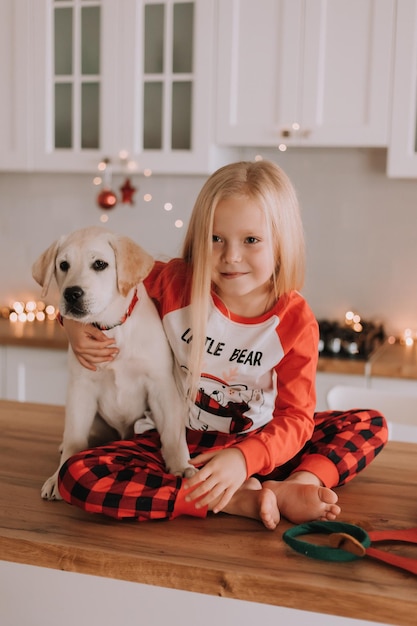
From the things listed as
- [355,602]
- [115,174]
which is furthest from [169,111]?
[355,602]

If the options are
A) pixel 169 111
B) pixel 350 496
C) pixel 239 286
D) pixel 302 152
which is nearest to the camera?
pixel 350 496

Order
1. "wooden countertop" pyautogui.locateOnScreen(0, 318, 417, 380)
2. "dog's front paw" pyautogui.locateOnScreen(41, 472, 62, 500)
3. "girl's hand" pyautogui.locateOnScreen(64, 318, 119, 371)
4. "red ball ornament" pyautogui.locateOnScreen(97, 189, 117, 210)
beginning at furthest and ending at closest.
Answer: "red ball ornament" pyautogui.locateOnScreen(97, 189, 117, 210)
"wooden countertop" pyautogui.locateOnScreen(0, 318, 417, 380)
"girl's hand" pyautogui.locateOnScreen(64, 318, 119, 371)
"dog's front paw" pyautogui.locateOnScreen(41, 472, 62, 500)

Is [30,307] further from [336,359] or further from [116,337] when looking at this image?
[116,337]

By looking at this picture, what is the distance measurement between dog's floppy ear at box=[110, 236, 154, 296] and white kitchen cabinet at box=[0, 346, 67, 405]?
4.41ft

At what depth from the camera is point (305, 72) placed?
2361 millimetres

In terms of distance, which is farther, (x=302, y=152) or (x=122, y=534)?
(x=302, y=152)

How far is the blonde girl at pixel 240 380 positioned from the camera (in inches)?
42.7

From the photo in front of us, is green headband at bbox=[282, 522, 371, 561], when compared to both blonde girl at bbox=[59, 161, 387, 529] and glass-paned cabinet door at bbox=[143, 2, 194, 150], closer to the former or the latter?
blonde girl at bbox=[59, 161, 387, 529]

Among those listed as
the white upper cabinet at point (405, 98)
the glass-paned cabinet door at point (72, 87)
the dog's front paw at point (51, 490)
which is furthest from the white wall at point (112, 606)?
the glass-paned cabinet door at point (72, 87)

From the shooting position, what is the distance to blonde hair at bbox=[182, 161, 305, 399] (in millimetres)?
1249

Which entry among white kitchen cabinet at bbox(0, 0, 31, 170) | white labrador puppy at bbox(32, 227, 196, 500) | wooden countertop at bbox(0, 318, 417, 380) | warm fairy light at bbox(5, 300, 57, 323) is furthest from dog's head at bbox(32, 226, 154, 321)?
warm fairy light at bbox(5, 300, 57, 323)

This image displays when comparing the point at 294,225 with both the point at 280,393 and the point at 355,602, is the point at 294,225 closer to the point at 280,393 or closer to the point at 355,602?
the point at 280,393

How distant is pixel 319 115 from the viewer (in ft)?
7.80

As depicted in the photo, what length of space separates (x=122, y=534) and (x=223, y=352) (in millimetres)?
418
